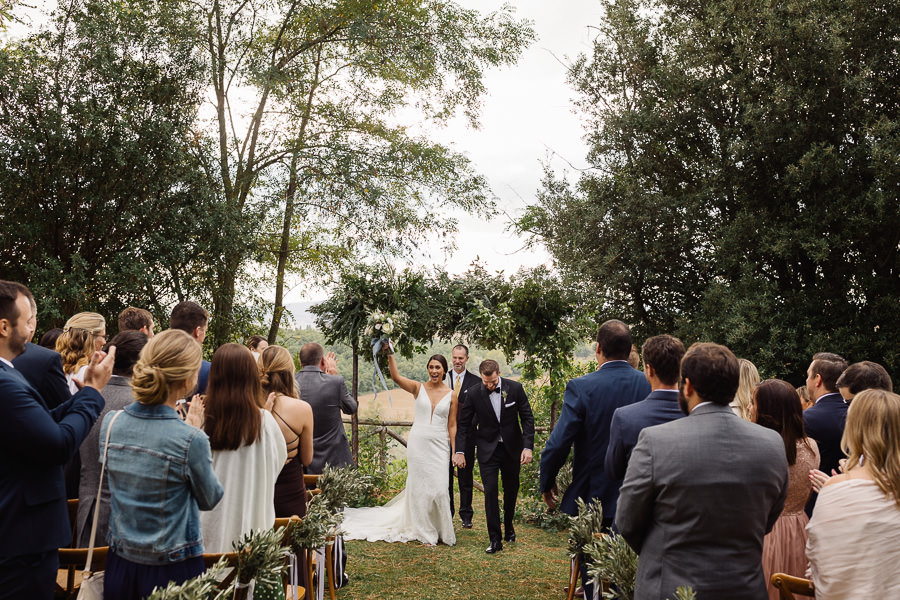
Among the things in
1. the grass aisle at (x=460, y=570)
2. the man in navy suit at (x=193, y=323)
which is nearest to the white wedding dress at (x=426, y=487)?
the grass aisle at (x=460, y=570)

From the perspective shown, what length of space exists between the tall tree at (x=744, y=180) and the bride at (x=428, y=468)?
495 cm

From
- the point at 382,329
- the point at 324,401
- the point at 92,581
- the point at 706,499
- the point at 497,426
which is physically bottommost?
the point at 92,581

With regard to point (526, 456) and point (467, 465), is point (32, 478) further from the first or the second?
point (467, 465)

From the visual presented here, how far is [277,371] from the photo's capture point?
4.30 m

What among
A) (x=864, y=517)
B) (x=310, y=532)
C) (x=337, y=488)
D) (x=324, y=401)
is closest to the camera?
(x=864, y=517)

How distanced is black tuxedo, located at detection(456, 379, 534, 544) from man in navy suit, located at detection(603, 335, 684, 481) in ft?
13.1

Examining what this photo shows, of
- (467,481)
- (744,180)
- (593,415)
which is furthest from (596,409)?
(744,180)

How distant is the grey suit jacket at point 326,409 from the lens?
631 centimetres

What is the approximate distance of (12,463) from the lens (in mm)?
2588

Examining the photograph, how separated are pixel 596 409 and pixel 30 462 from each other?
321cm

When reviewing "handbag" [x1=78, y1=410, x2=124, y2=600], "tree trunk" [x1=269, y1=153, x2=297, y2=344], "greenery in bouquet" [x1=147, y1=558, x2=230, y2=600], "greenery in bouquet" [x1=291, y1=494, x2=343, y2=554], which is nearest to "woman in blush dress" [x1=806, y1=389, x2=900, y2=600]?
"greenery in bouquet" [x1=147, y1=558, x2=230, y2=600]

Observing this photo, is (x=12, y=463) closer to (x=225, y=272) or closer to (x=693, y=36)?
(x=225, y=272)

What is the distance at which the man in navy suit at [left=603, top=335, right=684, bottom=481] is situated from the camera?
11.6 ft

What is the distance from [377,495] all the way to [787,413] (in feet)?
23.3
